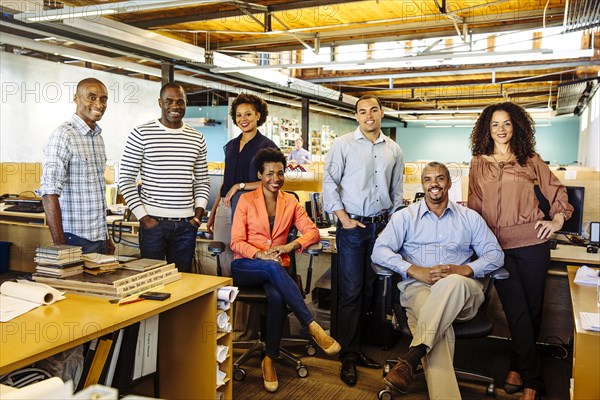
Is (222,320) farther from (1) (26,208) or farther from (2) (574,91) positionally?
(2) (574,91)

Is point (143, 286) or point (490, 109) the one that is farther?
point (490, 109)

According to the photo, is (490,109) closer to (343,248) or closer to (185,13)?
(343,248)

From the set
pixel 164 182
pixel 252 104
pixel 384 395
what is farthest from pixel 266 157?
pixel 384 395

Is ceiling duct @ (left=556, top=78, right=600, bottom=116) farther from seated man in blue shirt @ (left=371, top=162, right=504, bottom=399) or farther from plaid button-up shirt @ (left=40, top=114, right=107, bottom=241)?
plaid button-up shirt @ (left=40, top=114, right=107, bottom=241)

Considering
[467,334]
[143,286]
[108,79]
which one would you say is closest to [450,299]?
[467,334]

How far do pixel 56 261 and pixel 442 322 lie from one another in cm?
176

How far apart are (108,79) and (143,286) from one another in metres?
7.08

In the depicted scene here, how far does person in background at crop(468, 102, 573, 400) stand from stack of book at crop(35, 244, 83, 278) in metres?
2.11

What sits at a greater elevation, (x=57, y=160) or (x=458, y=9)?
(x=458, y=9)

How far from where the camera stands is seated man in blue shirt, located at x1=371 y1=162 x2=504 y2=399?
2.62 metres

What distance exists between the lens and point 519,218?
2.91 metres

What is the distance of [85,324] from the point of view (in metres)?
1.76

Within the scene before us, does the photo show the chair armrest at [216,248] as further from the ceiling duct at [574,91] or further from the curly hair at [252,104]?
the ceiling duct at [574,91]

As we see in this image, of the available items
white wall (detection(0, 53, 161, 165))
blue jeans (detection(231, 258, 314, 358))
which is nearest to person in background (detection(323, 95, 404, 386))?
blue jeans (detection(231, 258, 314, 358))
